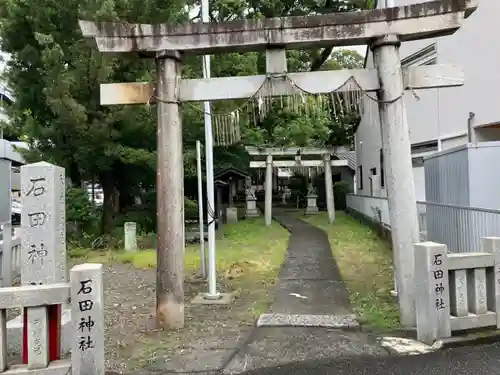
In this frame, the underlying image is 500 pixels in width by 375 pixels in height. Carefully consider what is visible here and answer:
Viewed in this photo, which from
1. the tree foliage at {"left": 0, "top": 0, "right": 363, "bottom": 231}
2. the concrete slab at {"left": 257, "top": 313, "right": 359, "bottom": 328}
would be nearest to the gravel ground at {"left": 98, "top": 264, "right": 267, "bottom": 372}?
the concrete slab at {"left": 257, "top": 313, "right": 359, "bottom": 328}

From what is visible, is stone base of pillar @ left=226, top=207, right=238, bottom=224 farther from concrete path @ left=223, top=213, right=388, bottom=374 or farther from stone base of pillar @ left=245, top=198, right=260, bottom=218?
concrete path @ left=223, top=213, right=388, bottom=374

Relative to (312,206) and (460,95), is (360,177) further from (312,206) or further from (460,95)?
(460,95)

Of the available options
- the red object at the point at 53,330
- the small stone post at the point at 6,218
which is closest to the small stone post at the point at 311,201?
the small stone post at the point at 6,218

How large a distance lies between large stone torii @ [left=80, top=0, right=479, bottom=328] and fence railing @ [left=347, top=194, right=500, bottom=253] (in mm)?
1462

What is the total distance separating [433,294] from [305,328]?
1.80 meters

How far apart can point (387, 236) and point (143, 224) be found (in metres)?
9.47

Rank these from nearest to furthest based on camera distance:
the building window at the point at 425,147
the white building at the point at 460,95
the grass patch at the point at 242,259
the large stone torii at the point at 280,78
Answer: the large stone torii at the point at 280,78
the grass patch at the point at 242,259
the white building at the point at 460,95
the building window at the point at 425,147

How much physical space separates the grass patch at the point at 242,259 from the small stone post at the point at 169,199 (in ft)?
4.77

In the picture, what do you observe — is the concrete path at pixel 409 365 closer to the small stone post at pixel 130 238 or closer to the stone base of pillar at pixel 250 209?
the small stone post at pixel 130 238

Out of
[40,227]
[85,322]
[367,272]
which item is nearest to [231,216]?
[367,272]

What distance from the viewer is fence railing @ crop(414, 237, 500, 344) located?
218 inches

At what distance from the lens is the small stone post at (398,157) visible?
258 inches

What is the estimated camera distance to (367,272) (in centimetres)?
1066

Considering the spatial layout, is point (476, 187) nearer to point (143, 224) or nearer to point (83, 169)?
point (83, 169)
